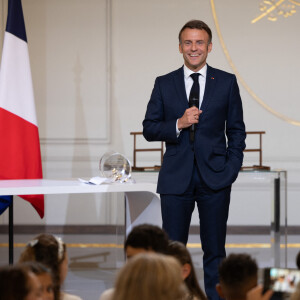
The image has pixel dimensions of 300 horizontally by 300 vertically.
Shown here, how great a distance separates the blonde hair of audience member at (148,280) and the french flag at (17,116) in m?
3.17

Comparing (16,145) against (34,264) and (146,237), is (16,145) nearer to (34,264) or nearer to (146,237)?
(146,237)

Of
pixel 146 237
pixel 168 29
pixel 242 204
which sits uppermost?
pixel 168 29

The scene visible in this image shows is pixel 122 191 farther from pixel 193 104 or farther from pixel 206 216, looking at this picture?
pixel 193 104

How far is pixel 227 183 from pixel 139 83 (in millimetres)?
4081

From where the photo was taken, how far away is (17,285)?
65.9 inches

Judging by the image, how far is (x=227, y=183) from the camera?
335cm

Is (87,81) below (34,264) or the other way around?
the other way around

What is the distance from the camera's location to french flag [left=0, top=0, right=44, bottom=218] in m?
4.89

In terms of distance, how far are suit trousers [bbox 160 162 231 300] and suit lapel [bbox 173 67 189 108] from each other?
336mm

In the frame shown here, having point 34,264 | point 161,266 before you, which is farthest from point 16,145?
point 161,266

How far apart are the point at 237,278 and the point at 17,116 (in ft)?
10.9

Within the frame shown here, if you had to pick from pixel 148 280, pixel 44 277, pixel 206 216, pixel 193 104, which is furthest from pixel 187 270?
pixel 193 104

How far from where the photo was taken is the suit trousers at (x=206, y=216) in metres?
3.36

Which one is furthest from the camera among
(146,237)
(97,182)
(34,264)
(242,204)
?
(242,204)
